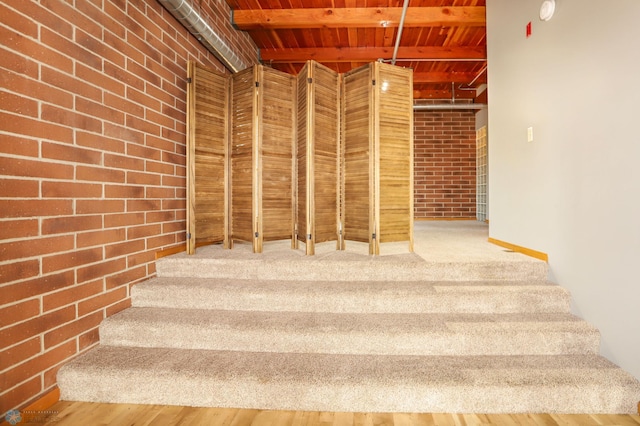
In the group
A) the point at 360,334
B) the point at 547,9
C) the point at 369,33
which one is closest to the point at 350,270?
the point at 360,334

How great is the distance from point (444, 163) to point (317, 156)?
5.34 meters

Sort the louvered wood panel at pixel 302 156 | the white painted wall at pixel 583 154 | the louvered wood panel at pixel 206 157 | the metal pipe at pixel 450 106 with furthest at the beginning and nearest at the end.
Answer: the metal pipe at pixel 450 106
the louvered wood panel at pixel 302 156
the louvered wood panel at pixel 206 157
the white painted wall at pixel 583 154

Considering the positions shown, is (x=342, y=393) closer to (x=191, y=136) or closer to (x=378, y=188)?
(x=378, y=188)

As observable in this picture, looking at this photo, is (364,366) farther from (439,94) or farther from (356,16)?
(439,94)

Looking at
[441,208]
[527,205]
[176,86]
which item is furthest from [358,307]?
[441,208]

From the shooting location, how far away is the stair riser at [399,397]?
1541mm

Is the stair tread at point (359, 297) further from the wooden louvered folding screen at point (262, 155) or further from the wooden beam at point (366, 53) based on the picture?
the wooden beam at point (366, 53)

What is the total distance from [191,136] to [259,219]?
97 centimetres

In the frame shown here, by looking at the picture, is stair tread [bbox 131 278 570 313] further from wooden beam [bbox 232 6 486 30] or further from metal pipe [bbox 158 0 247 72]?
wooden beam [bbox 232 6 486 30]

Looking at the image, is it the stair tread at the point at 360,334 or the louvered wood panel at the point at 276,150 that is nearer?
the stair tread at the point at 360,334

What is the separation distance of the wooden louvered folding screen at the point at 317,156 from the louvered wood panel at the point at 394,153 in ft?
1.49

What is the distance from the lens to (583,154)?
207 centimetres

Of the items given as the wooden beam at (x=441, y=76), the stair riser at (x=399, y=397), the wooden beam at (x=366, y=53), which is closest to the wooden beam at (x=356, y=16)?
the wooden beam at (x=366, y=53)

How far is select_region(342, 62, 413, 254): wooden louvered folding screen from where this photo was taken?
2.90 m
